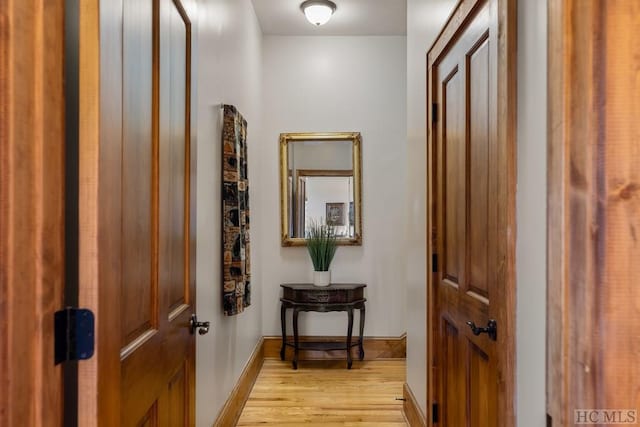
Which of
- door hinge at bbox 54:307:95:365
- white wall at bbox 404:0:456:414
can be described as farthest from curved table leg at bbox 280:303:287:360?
door hinge at bbox 54:307:95:365

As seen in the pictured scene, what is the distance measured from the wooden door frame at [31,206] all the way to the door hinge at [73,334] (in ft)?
0.06

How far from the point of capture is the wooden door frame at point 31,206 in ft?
2.25

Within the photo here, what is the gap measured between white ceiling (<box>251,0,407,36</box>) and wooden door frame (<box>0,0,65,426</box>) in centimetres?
320

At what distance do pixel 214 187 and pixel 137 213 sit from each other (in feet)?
4.51

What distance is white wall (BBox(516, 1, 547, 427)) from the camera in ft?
3.76

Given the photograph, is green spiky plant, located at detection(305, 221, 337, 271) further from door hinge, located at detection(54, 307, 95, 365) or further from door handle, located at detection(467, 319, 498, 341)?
door hinge, located at detection(54, 307, 95, 365)

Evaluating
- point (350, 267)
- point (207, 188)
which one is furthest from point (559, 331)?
point (350, 267)

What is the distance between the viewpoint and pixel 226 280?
102 inches

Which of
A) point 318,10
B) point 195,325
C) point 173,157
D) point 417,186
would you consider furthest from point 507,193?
point 318,10

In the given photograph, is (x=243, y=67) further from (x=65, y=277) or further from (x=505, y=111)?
(x=65, y=277)

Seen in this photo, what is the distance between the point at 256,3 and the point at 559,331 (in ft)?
11.7

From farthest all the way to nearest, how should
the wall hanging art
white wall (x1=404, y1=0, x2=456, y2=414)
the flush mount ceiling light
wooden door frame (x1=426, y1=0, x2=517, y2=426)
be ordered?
the flush mount ceiling light, the wall hanging art, white wall (x1=404, y1=0, x2=456, y2=414), wooden door frame (x1=426, y1=0, x2=517, y2=426)

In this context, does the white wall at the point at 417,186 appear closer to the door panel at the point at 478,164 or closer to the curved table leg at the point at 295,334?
the door panel at the point at 478,164

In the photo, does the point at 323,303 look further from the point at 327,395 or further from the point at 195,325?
the point at 195,325
